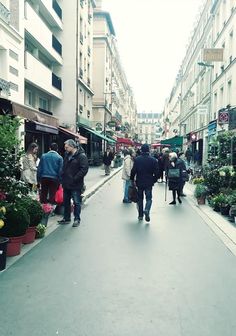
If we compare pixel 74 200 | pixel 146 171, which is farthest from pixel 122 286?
pixel 146 171

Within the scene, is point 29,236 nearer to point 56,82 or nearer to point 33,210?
point 33,210

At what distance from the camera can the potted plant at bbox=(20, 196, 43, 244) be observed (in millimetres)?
6629

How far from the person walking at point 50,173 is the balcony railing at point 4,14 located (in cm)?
831

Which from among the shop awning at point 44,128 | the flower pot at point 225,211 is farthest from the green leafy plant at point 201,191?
the shop awning at point 44,128

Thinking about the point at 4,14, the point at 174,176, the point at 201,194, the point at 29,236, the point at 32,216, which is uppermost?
the point at 4,14

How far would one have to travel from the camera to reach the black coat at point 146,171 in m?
9.18

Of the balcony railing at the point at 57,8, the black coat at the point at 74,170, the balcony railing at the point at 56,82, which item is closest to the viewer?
the black coat at the point at 74,170

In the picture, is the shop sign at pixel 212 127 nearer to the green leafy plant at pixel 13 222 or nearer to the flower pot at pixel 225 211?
the flower pot at pixel 225 211

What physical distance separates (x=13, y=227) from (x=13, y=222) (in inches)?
3.0

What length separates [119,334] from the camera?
340cm

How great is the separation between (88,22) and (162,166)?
74.3ft

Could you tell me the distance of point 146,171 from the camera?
9203 millimetres

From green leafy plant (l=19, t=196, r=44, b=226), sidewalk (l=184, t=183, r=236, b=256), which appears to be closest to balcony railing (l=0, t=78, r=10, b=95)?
sidewalk (l=184, t=183, r=236, b=256)

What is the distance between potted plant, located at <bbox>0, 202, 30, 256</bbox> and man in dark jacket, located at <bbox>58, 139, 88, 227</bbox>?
2.42m
